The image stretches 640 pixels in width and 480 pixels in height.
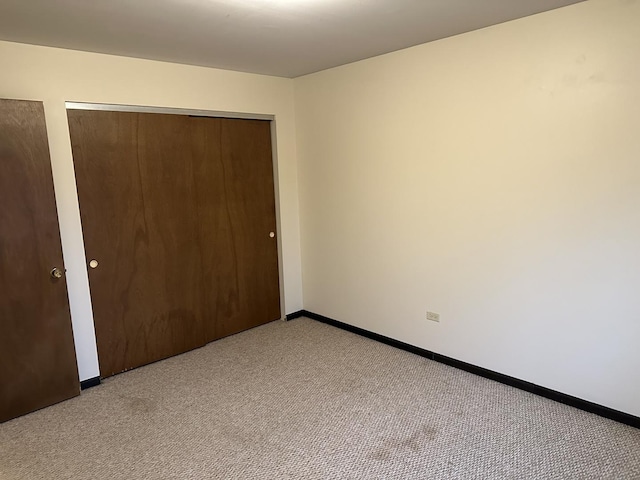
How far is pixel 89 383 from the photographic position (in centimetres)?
316

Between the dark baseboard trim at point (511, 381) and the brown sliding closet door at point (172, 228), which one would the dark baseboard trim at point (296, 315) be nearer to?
the brown sliding closet door at point (172, 228)

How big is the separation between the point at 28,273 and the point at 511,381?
3.30 m

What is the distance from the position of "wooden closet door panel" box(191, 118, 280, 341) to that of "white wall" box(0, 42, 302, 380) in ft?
0.83

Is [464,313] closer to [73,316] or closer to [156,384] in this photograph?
[156,384]

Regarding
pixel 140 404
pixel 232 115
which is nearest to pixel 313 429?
pixel 140 404

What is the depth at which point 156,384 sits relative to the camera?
3164mm

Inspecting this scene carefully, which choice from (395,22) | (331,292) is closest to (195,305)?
(331,292)

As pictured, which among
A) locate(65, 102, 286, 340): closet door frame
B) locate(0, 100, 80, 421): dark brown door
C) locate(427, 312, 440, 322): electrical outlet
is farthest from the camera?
locate(427, 312, 440, 322): electrical outlet

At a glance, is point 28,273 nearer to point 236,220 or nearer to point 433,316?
point 236,220

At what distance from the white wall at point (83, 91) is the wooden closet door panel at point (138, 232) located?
8 cm

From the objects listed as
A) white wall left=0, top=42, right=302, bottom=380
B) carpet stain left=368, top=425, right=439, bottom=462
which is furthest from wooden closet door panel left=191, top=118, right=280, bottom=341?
carpet stain left=368, top=425, right=439, bottom=462

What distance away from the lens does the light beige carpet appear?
2199 millimetres

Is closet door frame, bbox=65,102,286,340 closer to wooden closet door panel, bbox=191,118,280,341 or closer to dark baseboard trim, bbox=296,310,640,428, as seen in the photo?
wooden closet door panel, bbox=191,118,280,341

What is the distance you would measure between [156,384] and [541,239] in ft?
9.39
